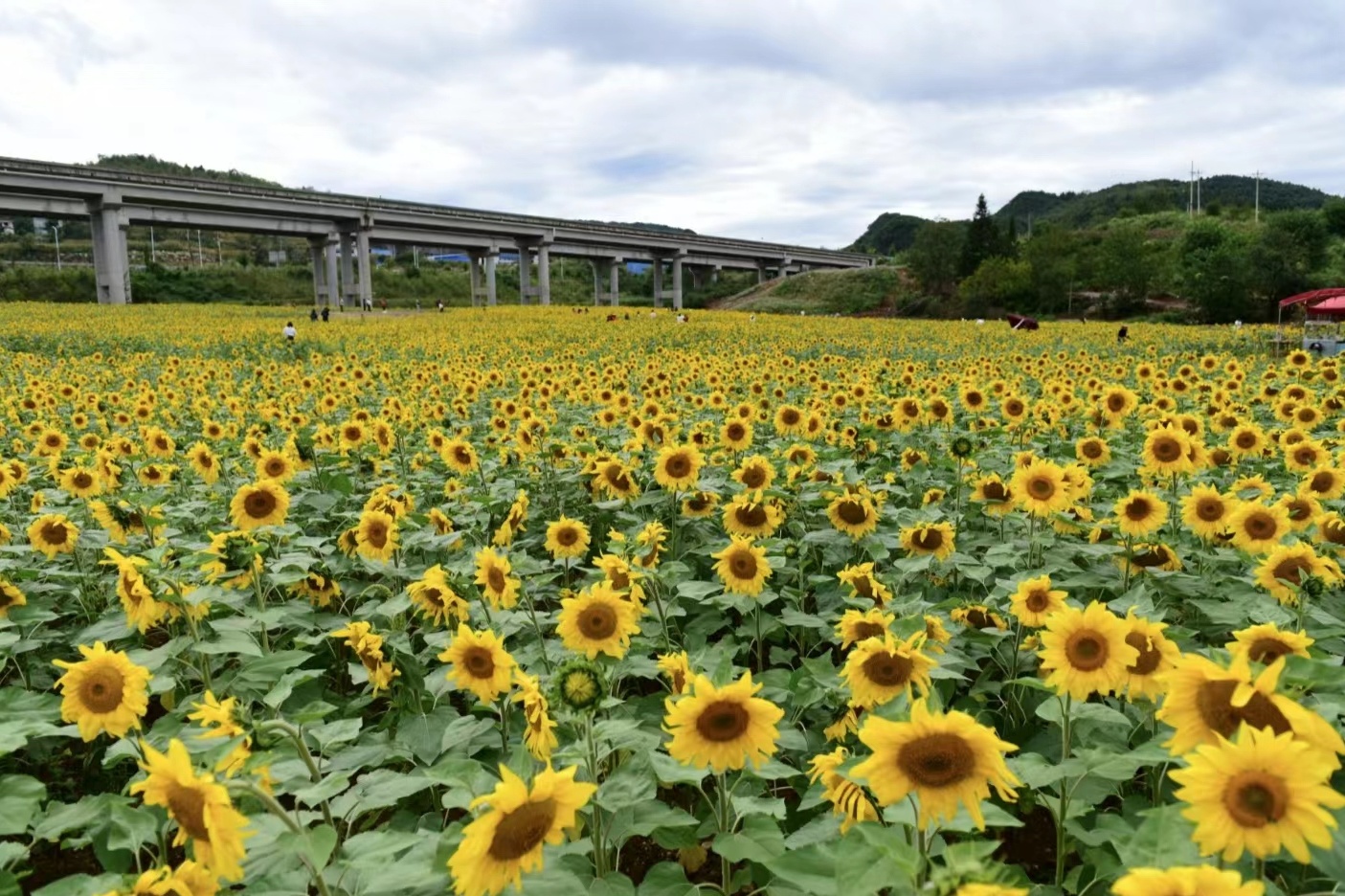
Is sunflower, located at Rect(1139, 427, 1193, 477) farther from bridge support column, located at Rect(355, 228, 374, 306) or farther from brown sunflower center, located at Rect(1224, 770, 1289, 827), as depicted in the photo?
bridge support column, located at Rect(355, 228, 374, 306)

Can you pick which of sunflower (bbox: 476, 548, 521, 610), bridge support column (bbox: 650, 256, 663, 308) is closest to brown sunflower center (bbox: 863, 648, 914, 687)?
sunflower (bbox: 476, 548, 521, 610)

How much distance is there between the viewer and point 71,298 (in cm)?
7300

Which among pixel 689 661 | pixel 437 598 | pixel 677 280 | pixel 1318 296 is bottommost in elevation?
pixel 689 661

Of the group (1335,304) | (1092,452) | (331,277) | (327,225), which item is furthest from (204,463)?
(331,277)

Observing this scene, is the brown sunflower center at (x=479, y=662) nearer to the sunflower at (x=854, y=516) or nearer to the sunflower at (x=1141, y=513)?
the sunflower at (x=854, y=516)

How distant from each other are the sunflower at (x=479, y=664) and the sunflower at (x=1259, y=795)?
176 cm

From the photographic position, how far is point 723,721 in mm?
1961

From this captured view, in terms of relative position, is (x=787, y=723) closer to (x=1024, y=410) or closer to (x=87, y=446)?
(x=1024, y=410)

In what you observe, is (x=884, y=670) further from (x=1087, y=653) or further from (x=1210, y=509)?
(x=1210, y=509)

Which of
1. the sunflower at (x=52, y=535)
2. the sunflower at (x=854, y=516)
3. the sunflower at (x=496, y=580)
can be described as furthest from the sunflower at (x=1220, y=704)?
the sunflower at (x=52, y=535)

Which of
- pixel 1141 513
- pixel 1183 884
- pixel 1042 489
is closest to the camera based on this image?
pixel 1183 884

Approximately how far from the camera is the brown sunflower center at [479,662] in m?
2.53

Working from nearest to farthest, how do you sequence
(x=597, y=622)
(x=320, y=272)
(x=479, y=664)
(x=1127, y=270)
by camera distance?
(x=479, y=664) < (x=597, y=622) < (x=1127, y=270) < (x=320, y=272)

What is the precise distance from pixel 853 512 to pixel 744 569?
1035 mm
